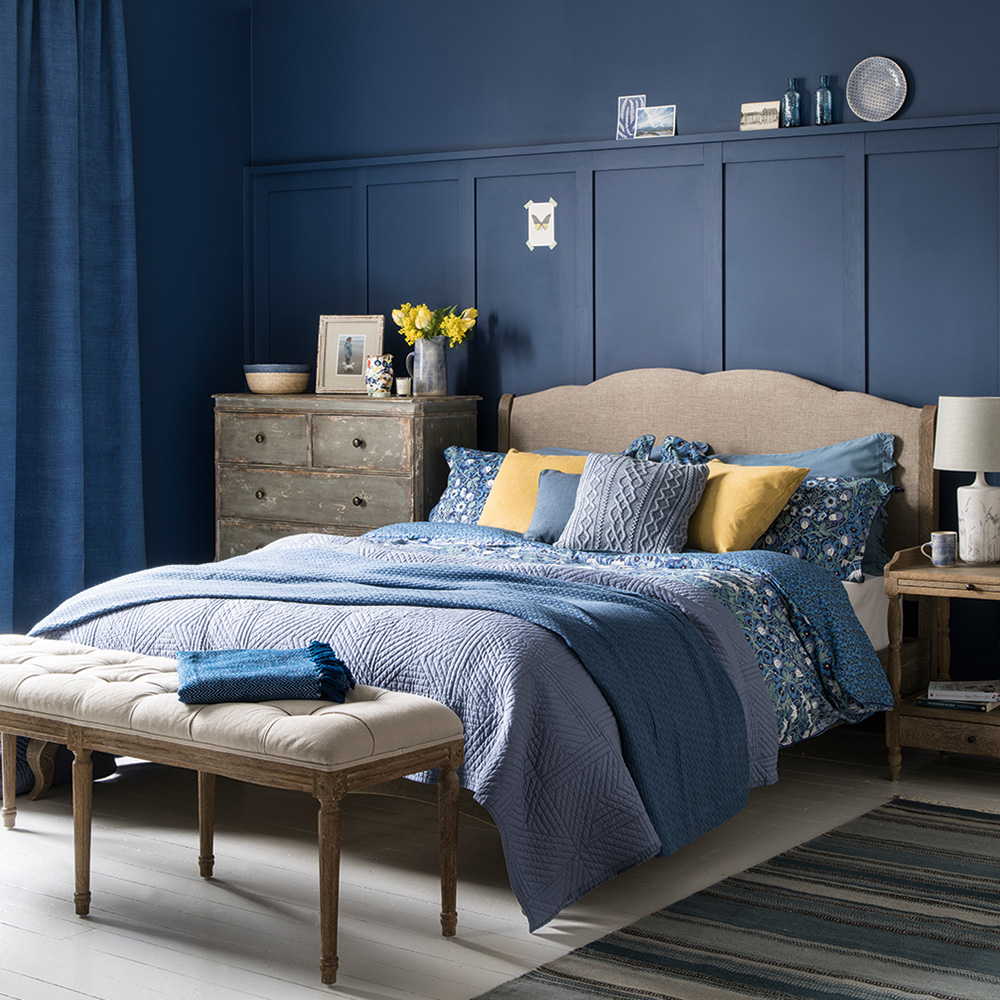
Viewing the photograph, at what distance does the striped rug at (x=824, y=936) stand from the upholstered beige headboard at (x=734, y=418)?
1.38 meters

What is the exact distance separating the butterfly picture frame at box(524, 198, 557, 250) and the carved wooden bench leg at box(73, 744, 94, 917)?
302 cm

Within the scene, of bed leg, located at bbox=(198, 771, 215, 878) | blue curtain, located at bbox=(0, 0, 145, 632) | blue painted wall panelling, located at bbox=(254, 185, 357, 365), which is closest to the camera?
bed leg, located at bbox=(198, 771, 215, 878)

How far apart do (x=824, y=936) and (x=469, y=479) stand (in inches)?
98.7

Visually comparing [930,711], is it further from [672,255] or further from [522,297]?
→ [522,297]

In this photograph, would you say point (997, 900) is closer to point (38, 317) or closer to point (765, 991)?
point (765, 991)

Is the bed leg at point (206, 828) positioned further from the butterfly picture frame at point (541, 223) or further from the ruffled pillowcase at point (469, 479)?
the butterfly picture frame at point (541, 223)

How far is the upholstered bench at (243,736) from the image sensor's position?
2570mm

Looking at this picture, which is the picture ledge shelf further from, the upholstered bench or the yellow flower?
the upholstered bench

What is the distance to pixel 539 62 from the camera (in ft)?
17.4

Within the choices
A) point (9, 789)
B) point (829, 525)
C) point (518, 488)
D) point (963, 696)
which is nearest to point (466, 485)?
point (518, 488)

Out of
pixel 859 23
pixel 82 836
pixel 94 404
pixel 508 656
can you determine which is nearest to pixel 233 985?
pixel 82 836

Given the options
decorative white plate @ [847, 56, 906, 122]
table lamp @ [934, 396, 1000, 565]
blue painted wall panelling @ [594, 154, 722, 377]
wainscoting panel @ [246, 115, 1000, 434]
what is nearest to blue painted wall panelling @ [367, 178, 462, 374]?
wainscoting panel @ [246, 115, 1000, 434]

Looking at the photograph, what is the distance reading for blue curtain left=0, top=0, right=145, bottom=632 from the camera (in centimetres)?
496

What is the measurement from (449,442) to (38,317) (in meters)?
1.60
